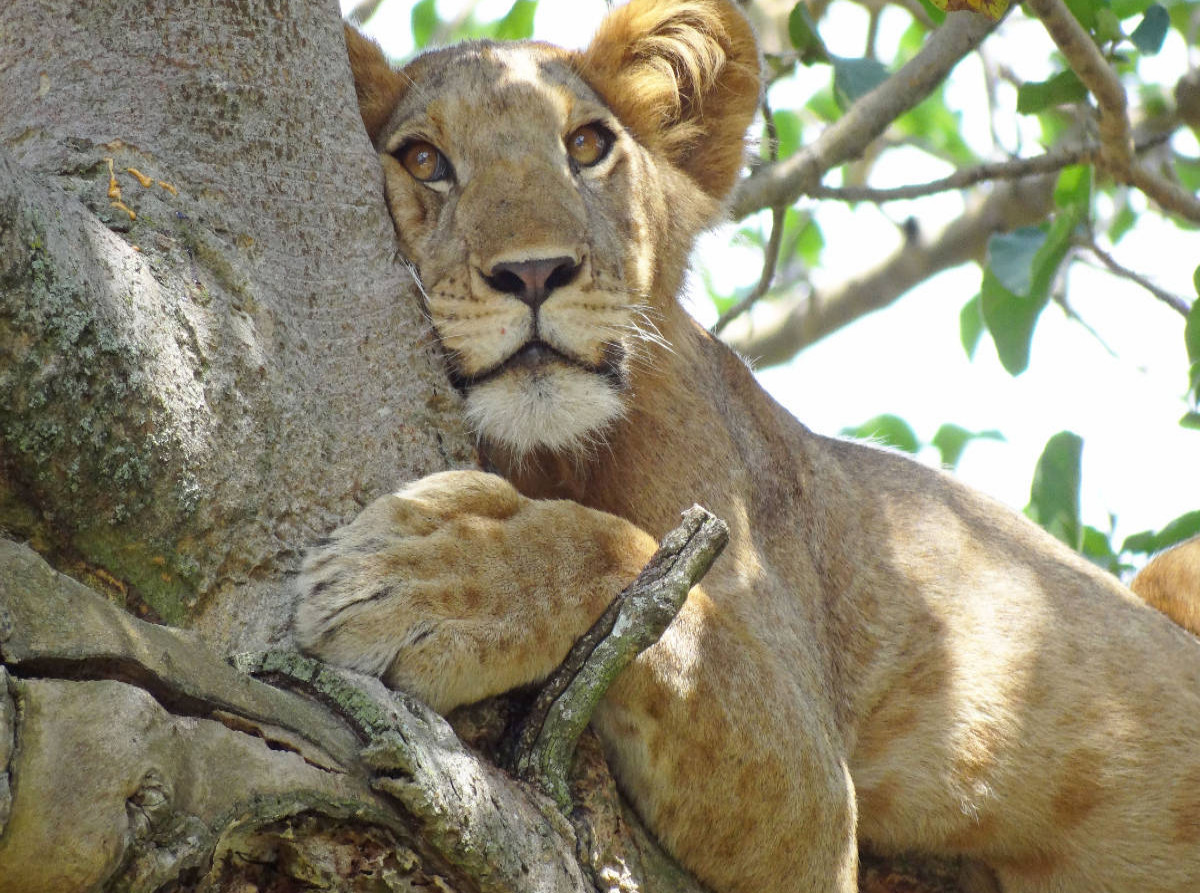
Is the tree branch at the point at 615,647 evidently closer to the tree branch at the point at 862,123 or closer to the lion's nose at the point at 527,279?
the lion's nose at the point at 527,279

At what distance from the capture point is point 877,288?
29.7 feet

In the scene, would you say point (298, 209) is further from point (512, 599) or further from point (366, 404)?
point (512, 599)

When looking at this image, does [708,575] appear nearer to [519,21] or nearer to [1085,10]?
[1085,10]

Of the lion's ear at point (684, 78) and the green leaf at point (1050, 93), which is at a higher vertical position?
the green leaf at point (1050, 93)

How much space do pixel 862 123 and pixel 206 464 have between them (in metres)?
4.25

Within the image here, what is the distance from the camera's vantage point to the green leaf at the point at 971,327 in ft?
26.3

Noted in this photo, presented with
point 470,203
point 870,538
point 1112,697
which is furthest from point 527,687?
point 1112,697

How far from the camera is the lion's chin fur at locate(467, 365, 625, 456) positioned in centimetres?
346

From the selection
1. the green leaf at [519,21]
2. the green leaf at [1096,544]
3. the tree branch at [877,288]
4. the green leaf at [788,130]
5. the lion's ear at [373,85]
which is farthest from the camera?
the green leaf at [788,130]

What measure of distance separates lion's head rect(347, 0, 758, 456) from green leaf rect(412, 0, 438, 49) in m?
3.85

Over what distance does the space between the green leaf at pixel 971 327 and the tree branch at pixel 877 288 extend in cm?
93

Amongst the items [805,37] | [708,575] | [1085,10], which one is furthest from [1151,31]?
[708,575]

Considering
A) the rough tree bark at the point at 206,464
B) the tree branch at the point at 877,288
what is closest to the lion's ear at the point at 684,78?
the rough tree bark at the point at 206,464

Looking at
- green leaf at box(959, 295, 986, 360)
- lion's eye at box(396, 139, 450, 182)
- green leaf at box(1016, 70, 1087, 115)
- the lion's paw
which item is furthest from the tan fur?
lion's eye at box(396, 139, 450, 182)
